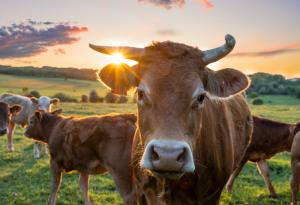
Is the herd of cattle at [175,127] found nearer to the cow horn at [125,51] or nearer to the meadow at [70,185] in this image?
the cow horn at [125,51]

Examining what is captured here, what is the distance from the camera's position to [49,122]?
10.5m

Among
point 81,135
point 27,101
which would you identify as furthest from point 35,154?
point 81,135

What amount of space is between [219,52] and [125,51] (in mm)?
1046

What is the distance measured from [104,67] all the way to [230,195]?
619 cm

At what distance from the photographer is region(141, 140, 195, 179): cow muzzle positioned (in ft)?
12.1

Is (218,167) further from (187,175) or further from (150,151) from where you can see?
(150,151)

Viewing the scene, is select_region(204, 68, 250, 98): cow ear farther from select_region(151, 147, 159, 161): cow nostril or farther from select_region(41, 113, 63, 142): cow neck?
select_region(41, 113, 63, 142): cow neck

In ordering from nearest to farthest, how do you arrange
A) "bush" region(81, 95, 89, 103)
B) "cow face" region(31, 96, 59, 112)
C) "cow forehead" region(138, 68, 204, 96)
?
"cow forehead" region(138, 68, 204, 96)
"cow face" region(31, 96, 59, 112)
"bush" region(81, 95, 89, 103)

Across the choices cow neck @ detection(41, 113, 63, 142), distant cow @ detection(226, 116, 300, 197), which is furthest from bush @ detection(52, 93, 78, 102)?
distant cow @ detection(226, 116, 300, 197)

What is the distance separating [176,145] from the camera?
3.73m

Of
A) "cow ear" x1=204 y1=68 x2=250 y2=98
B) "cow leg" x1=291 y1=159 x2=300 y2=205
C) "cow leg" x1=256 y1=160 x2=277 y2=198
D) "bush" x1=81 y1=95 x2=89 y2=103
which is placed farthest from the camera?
"bush" x1=81 y1=95 x2=89 y2=103

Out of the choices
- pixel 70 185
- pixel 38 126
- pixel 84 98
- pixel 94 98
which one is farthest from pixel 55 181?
pixel 94 98

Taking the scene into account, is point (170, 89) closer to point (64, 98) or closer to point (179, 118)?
point (179, 118)

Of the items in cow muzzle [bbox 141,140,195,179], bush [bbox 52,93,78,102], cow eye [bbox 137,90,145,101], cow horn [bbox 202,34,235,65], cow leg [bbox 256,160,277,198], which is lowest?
bush [bbox 52,93,78,102]
